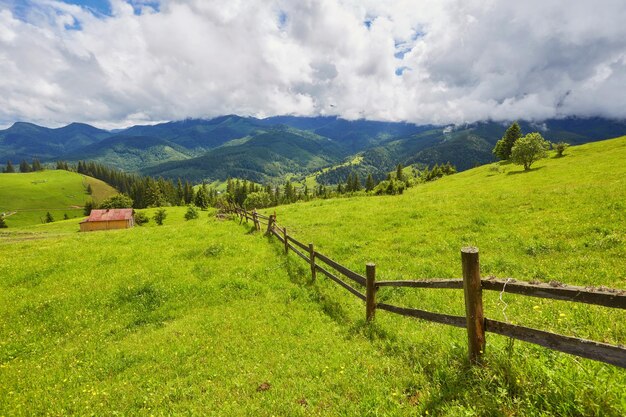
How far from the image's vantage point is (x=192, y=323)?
11.9 m

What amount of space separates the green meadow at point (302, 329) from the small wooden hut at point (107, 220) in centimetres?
7517

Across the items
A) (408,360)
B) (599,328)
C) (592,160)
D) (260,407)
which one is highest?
(592,160)

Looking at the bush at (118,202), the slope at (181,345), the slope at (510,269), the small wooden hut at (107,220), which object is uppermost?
the bush at (118,202)

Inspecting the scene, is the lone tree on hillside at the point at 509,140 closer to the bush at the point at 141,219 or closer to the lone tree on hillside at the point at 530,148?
the lone tree on hillside at the point at 530,148

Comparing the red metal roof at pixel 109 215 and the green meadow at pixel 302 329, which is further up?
the red metal roof at pixel 109 215

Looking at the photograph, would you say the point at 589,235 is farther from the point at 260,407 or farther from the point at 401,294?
the point at 260,407

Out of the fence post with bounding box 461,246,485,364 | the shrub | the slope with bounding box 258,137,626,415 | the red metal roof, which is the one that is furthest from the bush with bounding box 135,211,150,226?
the fence post with bounding box 461,246,485,364

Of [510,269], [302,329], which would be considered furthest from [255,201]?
[302,329]

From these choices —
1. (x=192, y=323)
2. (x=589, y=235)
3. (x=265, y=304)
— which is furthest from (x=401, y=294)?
(x=589, y=235)

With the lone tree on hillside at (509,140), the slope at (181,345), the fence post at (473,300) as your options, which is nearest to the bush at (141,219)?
the slope at (181,345)

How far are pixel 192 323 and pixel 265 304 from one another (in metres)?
2.95

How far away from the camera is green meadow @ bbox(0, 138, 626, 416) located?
236 inches

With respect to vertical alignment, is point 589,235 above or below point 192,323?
above

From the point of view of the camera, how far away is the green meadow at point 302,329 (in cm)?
599
